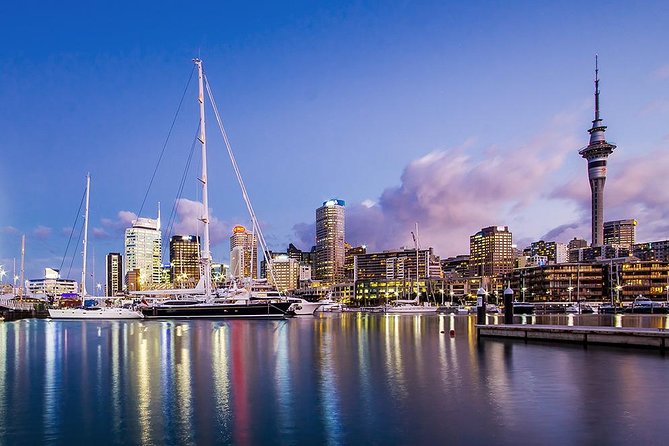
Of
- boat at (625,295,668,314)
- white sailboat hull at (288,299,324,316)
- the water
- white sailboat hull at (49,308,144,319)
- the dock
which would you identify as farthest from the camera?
boat at (625,295,668,314)

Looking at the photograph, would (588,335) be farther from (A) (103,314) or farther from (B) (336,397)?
(A) (103,314)

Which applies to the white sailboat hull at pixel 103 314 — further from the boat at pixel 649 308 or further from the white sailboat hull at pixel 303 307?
the boat at pixel 649 308

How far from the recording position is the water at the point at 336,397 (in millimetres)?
21156

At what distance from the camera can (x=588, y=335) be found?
5388 centimetres

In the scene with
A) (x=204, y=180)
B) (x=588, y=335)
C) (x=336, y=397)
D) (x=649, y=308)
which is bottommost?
(x=649, y=308)

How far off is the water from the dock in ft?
5.52

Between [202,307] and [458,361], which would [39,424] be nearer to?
[458,361]

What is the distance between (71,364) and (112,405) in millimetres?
18990

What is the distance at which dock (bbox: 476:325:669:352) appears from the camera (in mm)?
47750

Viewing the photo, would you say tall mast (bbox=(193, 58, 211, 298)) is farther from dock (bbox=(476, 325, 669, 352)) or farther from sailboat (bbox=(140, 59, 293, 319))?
dock (bbox=(476, 325, 669, 352))

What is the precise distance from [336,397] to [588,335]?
115 ft

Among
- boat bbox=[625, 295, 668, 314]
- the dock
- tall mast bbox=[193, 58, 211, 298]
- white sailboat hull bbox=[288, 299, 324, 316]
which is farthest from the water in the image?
boat bbox=[625, 295, 668, 314]

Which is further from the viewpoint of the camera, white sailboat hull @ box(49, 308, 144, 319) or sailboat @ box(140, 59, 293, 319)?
white sailboat hull @ box(49, 308, 144, 319)

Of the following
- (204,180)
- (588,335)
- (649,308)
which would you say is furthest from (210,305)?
(649,308)
